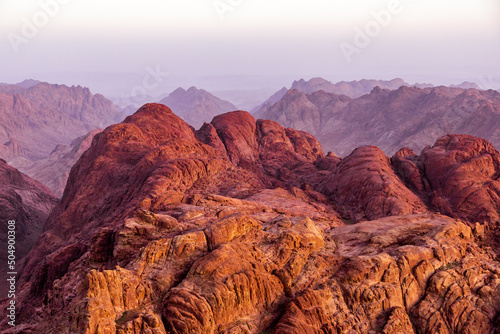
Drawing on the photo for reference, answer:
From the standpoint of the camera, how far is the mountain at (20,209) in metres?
76.2

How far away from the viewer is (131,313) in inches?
984

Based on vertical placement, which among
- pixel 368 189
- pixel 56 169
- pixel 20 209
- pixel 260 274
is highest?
pixel 260 274

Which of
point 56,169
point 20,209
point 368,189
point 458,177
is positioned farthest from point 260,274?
point 56,169

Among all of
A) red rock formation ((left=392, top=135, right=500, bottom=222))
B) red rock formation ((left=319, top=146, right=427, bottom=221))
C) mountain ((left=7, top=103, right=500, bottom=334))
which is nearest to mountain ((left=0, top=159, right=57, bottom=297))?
mountain ((left=7, top=103, right=500, bottom=334))

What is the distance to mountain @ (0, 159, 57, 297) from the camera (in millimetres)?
76175

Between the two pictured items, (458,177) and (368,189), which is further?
(458,177)

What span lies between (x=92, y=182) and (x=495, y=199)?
191 feet

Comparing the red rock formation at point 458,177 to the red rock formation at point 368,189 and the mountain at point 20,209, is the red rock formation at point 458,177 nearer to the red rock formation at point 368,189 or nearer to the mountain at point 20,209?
the red rock formation at point 368,189

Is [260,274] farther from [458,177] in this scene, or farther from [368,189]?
[458,177]

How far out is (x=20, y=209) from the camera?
87.3 m

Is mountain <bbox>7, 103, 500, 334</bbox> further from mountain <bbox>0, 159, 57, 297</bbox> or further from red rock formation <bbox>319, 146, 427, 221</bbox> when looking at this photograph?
mountain <bbox>0, 159, 57, 297</bbox>

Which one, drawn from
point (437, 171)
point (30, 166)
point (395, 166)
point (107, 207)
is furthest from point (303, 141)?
point (30, 166)

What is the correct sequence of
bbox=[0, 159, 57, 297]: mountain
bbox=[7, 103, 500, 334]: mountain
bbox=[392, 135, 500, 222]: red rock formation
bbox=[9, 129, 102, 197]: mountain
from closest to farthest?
bbox=[7, 103, 500, 334]: mountain → bbox=[392, 135, 500, 222]: red rock formation → bbox=[0, 159, 57, 297]: mountain → bbox=[9, 129, 102, 197]: mountain

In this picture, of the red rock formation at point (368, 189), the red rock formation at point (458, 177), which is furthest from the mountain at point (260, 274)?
the red rock formation at point (458, 177)
